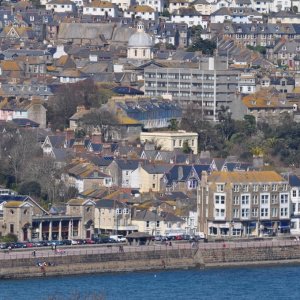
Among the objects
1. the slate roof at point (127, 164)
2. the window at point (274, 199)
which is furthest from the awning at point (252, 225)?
the slate roof at point (127, 164)

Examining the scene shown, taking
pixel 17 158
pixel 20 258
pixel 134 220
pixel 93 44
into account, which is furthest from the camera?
pixel 93 44

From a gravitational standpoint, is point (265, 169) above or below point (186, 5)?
below

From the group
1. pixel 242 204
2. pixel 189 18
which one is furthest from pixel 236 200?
pixel 189 18

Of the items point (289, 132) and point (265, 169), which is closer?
point (265, 169)

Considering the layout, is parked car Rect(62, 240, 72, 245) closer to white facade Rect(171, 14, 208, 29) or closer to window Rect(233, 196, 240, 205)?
window Rect(233, 196, 240, 205)

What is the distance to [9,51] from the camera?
294 ft

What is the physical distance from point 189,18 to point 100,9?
3.38 meters

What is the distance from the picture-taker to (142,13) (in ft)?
332

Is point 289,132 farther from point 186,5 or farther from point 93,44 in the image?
point 186,5

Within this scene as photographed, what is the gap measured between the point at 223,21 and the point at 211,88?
21.7 m

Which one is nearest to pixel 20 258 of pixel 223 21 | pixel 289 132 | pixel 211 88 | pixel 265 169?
pixel 265 169

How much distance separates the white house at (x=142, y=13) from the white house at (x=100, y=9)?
0.53m

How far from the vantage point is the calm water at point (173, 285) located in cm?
5009

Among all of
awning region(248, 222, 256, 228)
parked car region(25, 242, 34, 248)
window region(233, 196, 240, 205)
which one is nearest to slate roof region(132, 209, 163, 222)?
window region(233, 196, 240, 205)
